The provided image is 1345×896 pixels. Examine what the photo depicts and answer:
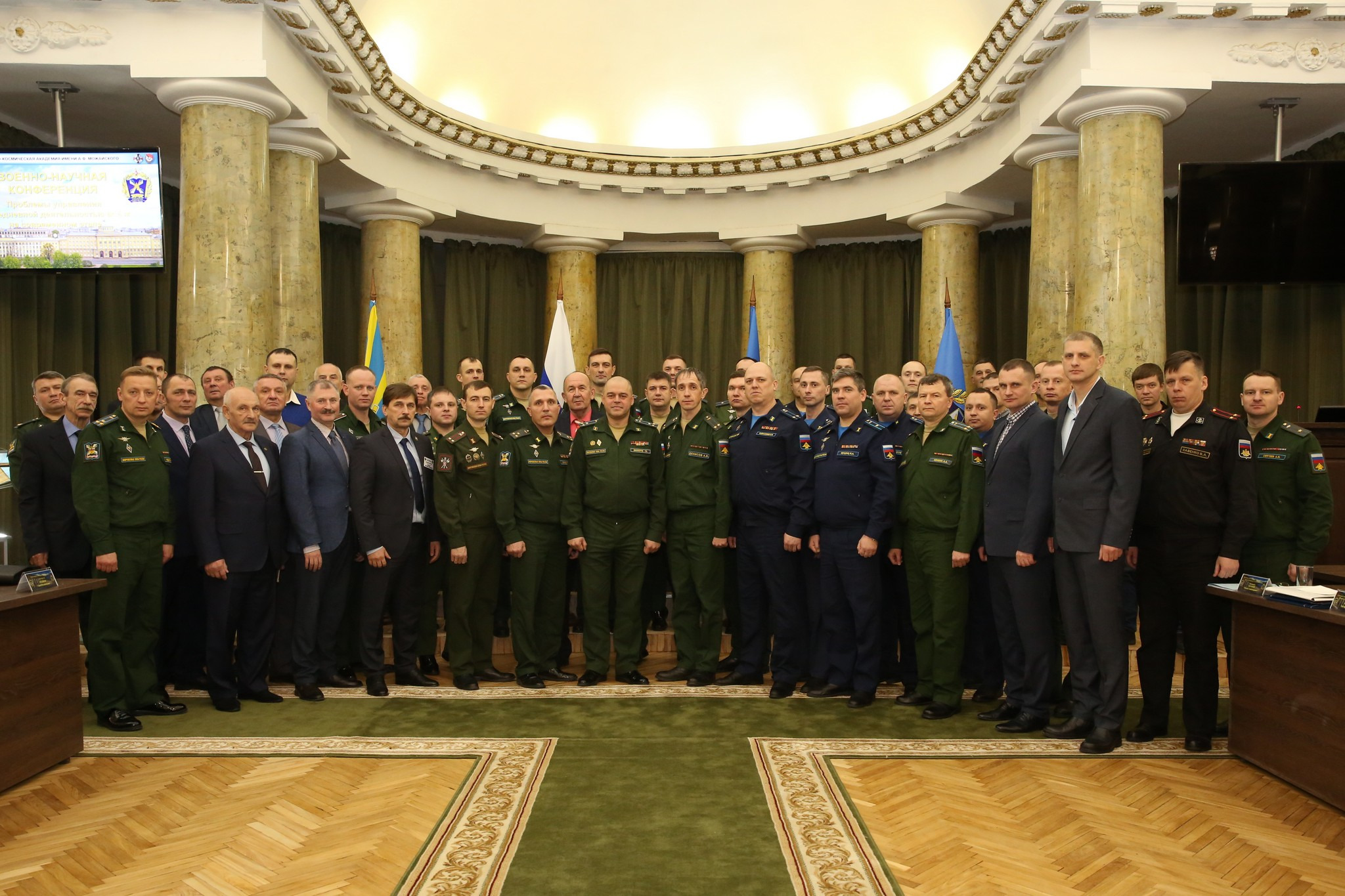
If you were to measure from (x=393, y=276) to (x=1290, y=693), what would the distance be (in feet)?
27.2

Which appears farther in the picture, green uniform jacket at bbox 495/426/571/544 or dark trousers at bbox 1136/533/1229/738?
green uniform jacket at bbox 495/426/571/544

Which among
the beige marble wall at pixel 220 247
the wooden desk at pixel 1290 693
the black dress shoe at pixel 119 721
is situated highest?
the beige marble wall at pixel 220 247

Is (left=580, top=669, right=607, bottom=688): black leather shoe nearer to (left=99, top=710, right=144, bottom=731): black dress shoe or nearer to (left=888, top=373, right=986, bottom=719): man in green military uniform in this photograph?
(left=888, top=373, right=986, bottom=719): man in green military uniform

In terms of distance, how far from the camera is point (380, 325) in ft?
30.6

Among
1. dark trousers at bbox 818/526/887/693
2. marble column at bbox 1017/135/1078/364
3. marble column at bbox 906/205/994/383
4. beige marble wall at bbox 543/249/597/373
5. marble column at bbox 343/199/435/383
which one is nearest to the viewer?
dark trousers at bbox 818/526/887/693

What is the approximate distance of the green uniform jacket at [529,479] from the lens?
16.8ft

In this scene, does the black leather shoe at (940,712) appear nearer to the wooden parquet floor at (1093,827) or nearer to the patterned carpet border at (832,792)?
the patterned carpet border at (832,792)

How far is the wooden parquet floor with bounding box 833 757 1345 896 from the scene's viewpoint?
2.83 m

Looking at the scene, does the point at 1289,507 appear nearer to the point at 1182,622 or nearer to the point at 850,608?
the point at 1182,622

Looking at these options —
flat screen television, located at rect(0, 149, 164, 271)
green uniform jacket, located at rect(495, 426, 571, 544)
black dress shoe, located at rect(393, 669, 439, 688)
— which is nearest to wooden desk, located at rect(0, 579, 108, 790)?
black dress shoe, located at rect(393, 669, 439, 688)

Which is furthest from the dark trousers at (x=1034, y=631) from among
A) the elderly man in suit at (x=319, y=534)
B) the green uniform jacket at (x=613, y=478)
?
the elderly man in suit at (x=319, y=534)

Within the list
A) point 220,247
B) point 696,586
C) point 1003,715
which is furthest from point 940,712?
point 220,247

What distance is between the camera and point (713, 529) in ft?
17.1

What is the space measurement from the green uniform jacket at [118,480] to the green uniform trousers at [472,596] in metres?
1.43
